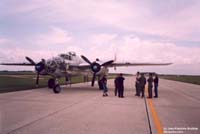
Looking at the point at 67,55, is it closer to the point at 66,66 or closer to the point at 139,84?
the point at 66,66

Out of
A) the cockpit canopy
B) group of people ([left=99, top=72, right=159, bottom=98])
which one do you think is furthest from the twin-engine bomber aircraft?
group of people ([left=99, top=72, right=159, bottom=98])

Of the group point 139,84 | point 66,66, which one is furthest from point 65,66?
point 139,84

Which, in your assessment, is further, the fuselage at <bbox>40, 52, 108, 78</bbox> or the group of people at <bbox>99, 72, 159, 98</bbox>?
the fuselage at <bbox>40, 52, 108, 78</bbox>

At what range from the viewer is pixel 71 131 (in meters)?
6.24

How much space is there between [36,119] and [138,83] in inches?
399

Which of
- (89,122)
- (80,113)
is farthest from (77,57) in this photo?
(89,122)

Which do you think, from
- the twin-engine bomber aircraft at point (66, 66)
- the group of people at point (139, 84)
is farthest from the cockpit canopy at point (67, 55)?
the group of people at point (139, 84)

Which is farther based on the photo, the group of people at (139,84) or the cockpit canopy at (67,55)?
the cockpit canopy at (67,55)

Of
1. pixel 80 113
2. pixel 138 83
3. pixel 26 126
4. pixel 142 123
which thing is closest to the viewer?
pixel 26 126

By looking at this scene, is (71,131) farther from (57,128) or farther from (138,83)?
(138,83)

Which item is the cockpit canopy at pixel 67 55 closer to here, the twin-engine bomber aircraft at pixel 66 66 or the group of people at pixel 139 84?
the twin-engine bomber aircraft at pixel 66 66

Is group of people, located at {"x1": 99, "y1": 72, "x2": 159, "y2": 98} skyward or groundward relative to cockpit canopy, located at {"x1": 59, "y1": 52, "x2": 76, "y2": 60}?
groundward

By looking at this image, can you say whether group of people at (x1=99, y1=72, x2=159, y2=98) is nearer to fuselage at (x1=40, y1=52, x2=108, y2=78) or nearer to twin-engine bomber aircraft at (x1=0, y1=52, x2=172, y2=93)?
twin-engine bomber aircraft at (x1=0, y1=52, x2=172, y2=93)

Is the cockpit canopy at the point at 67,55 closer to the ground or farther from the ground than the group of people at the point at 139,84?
farther from the ground
